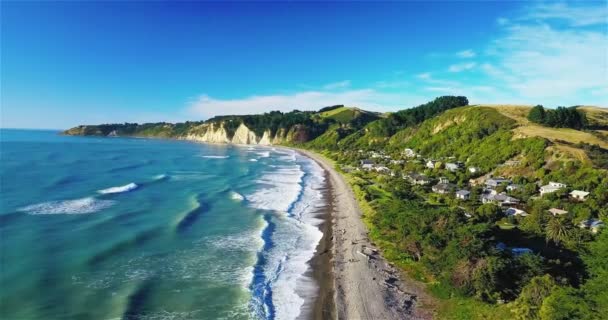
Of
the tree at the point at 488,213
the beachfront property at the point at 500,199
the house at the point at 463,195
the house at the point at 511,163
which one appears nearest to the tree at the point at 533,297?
the tree at the point at 488,213

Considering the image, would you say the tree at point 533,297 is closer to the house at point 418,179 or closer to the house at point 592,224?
the house at point 592,224

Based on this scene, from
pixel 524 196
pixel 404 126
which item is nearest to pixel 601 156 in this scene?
pixel 524 196

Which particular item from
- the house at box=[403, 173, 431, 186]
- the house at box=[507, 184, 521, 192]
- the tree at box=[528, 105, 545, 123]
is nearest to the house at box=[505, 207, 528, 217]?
the house at box=[507, 184, 521, 192]

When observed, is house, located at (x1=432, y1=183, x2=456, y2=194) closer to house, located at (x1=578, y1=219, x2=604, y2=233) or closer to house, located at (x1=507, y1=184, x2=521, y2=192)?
house, located at (x1=507, y1=184, x2=521, y2=192)

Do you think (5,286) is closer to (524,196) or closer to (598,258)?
(598,258)

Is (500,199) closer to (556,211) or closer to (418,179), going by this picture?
(556,211)
